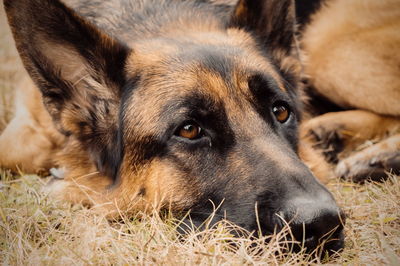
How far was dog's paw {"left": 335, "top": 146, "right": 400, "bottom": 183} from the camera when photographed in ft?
11.0

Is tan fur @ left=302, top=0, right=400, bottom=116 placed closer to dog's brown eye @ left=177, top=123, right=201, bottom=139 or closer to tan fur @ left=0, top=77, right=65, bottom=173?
dog's brown eye @ left=177, top=123, right=201, bottom=139

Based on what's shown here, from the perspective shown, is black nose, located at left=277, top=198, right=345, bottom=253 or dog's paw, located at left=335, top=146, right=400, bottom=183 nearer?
black nose, located at left=277, top=198, right=345, bottom=253

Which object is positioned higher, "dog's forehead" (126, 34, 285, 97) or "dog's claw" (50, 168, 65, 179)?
"dog's forehead" (126, 34, 285, 97)

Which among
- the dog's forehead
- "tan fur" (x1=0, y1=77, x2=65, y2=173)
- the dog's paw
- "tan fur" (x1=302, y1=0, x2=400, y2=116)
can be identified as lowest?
"tan fur" (x1=0, y1=77, x2=65, y2=173)

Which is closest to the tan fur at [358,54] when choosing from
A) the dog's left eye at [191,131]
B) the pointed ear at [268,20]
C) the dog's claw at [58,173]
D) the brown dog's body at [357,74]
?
the brown dog's body at [357,74]

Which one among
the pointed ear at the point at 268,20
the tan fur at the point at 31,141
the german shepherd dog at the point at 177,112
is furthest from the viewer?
the tan fur at the point at 31,141

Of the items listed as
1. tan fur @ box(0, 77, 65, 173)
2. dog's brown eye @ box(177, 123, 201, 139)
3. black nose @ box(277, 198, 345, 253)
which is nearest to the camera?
black nose @ box(277, 198, 345, 253)

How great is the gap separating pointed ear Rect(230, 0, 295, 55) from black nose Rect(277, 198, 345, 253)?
157cm

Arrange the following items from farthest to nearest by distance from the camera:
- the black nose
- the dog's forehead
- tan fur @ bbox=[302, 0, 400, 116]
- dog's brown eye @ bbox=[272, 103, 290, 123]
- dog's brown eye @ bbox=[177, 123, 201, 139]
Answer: tan fur @ bbox=[302, 0, 400, 116], dog's brown eye @ bbox=[272, 103, 290, 123], the dog's forehead, dog's brown eye @ bbox=[177, 123, 201, 139], the black nose

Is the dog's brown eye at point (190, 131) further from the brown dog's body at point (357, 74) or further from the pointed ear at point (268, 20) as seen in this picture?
the brown dog's body at point (357, 74)

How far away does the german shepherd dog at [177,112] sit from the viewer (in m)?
2.35

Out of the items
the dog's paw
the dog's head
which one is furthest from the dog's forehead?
the dog's paw

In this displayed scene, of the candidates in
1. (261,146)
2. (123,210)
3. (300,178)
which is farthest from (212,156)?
(123,210)

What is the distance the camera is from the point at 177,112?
2.57m
